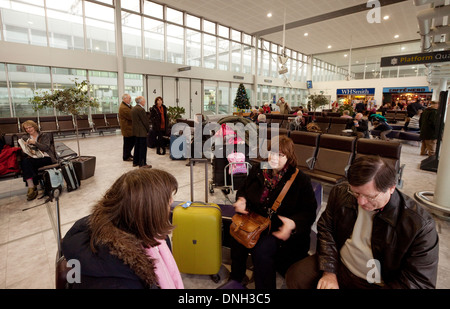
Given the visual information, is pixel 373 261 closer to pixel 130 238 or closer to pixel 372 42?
pixel 130 238

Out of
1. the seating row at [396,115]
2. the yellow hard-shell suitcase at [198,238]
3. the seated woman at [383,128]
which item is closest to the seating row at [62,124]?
the yellow hard-shell suitcase at [198,238]

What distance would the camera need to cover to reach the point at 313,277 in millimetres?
1600

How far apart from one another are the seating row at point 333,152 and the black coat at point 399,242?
2260mm

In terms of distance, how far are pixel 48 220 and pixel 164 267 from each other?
3.01 metres

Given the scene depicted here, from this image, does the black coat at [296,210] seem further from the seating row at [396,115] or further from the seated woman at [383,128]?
the seating row at [396,115]

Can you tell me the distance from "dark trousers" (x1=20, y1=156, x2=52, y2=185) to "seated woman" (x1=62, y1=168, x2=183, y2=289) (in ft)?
12.8

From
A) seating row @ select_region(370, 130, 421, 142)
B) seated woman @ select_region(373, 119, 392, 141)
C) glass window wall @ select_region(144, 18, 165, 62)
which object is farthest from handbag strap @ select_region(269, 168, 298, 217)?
glass window wall @ select_region(144, 18, 165, 62)

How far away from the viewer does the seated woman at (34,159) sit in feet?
13.1

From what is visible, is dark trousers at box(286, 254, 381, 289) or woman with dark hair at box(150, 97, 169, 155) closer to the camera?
dark trousers at box(286, 254, 381, 289)

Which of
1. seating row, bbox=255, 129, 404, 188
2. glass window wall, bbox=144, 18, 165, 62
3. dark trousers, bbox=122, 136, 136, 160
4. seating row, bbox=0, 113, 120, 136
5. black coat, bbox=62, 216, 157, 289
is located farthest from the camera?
glass window wall, bbox=144, 18, 165, 62

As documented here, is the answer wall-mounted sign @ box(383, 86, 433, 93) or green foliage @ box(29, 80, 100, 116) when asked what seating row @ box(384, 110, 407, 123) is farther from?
green foliage @ box(29, 80, 100, 116)

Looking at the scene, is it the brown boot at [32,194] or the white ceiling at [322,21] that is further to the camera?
the white ceiling at [322,21]

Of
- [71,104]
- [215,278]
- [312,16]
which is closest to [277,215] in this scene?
[215,278]

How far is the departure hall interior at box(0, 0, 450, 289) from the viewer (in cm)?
339
